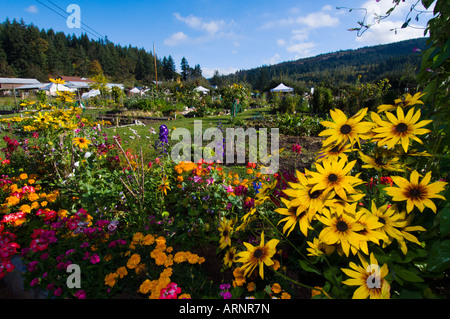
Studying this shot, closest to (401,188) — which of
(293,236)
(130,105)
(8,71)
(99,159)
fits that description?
(293,236)

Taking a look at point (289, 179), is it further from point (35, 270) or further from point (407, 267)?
point (35, 270)

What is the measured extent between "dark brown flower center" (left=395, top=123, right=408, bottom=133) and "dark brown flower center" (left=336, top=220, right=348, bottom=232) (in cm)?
40

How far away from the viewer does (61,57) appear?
216ft

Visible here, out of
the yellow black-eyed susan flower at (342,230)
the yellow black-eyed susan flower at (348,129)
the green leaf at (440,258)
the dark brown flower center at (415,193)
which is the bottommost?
the green leaf at (440,258)

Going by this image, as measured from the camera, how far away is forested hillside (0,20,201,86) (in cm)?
5831

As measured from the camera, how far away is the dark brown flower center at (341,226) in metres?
0.80

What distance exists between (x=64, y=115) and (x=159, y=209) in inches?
71.4

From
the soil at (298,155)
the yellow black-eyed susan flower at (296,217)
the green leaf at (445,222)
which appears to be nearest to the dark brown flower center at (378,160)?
the green leaf at (445,222)

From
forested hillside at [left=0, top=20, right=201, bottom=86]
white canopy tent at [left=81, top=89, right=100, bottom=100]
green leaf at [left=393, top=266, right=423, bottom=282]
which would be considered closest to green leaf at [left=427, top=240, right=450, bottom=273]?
green leaf at [left=393, top=266, right=423, bottom=282]

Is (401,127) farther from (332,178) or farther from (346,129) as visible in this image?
(332,178)

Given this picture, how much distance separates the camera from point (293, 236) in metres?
1.46

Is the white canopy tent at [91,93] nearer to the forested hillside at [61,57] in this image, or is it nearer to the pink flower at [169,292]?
the pink flower at [169,292]

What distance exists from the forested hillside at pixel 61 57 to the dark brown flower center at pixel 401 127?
6600 centimetres

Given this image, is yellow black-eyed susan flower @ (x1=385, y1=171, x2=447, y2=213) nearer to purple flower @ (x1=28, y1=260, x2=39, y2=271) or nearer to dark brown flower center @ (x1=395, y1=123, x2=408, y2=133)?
dark brown flower center @ (x1=395, y1=123, x2=408, y2=133)
